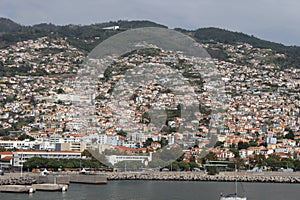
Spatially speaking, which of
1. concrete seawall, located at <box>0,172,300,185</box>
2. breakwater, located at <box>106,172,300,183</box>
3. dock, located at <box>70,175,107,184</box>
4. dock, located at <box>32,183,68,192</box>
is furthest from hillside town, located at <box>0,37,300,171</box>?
dock, located at <box>32,183,68,192</box>

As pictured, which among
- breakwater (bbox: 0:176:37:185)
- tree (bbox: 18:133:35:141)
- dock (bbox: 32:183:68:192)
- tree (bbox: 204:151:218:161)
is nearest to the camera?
dock (bbox: 32:183:68:192)

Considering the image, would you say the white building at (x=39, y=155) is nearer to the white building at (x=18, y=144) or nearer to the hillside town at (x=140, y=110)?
the hillside town at (x=140, y=110)

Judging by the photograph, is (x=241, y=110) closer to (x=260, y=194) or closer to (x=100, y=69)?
(x=100, y=69)

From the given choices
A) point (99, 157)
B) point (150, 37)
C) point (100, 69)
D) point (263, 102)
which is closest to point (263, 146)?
point (99, 157)

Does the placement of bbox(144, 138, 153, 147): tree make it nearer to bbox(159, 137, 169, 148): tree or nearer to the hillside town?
the hillside town

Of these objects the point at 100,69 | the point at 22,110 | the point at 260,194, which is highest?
the point at 100,69

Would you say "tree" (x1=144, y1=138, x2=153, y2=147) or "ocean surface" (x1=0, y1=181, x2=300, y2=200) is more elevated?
"tree" (x1=144, y1=138, x2=153, y2=147)

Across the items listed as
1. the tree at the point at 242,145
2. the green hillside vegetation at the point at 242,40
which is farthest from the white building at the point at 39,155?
the green hillside vegetation at the point at 242,40

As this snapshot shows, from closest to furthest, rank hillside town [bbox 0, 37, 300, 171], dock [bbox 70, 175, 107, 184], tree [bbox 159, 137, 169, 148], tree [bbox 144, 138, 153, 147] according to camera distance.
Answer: dock [bbox 70, 175, 107, 184]
tree [bbox 159, 137, 169, 148]
tree [bbox 144, 138, 153, 147]
hillside town [bbox 0, 37, 300, 171]
